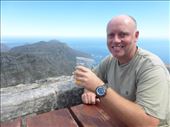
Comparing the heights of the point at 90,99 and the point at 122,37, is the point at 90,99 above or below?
below

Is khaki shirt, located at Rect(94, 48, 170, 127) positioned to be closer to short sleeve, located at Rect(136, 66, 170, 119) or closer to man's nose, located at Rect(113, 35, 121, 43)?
short sleeve, located at Rect(136, 66, 170, 119)

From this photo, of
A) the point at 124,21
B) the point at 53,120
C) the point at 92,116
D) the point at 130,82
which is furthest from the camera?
the point at 124,21

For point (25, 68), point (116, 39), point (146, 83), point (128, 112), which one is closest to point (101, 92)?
point (128, 112)

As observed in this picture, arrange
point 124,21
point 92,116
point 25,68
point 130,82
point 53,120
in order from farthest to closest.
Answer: point 25,68
point 124,21
point 130,82
point 92,116
point 53,120

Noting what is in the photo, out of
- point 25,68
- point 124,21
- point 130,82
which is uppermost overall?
point 124,21

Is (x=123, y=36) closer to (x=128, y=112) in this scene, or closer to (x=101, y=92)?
(x=101, y=92)

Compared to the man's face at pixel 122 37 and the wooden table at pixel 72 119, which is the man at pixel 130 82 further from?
the wooden table at pixel 72 119

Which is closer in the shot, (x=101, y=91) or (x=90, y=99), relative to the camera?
(x=101, y=91)
